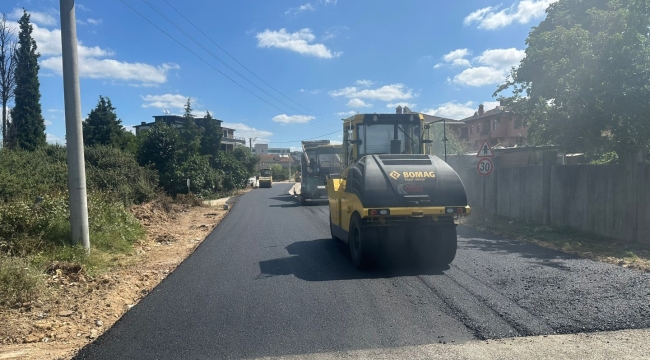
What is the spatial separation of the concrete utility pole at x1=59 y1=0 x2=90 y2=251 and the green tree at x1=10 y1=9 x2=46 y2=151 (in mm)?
30269

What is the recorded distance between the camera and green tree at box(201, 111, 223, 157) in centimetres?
4593

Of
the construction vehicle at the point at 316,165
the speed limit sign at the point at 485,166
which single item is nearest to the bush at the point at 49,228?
the speed limit sign at the point at 485,166

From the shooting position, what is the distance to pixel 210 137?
46375 millimetres

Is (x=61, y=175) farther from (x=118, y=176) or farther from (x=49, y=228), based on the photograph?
(x=49, y=228)

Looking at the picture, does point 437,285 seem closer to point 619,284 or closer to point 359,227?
point 359,227

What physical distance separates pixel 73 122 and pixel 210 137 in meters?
38.1

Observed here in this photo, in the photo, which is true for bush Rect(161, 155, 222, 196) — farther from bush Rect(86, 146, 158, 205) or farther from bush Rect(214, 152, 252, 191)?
bush Rect(86, 146, 158, 205)

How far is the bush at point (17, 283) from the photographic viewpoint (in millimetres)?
6297

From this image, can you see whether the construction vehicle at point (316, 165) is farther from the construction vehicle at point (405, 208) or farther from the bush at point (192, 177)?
the construction vehicle at point (405, 208)

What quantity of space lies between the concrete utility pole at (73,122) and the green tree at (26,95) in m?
30.3

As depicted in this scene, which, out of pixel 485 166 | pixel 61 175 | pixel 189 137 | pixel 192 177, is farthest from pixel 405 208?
pixel 189 137

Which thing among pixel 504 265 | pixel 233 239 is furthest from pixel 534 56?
pixel 233 239

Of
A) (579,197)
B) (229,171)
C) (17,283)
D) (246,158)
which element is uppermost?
(246,158)

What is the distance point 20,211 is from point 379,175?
274 inches
